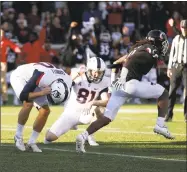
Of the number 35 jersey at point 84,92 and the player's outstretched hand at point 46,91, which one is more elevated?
the player's outstretched hand at point 46,91

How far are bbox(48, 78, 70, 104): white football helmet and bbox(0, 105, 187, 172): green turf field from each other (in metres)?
0.63

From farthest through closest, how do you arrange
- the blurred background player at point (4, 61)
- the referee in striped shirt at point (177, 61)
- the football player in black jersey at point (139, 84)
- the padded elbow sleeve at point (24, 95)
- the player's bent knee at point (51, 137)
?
1. the blurred background player at point (4, 61)
2. the referee in striped shirt at point (177, 61)
3. the player's bent knee at point (51, 137)
4. the football player in black jersey at point (139, 84)
5. the padded elbow sleeve at point (24, 95)

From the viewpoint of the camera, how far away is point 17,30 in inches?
843

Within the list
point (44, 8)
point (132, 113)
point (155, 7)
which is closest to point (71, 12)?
point (44, 8)

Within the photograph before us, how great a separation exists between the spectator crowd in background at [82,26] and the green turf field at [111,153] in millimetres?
5664


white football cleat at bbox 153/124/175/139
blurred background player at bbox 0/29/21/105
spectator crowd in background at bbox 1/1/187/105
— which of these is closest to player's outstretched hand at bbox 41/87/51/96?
white football cleat at bbox 153/124/175/139

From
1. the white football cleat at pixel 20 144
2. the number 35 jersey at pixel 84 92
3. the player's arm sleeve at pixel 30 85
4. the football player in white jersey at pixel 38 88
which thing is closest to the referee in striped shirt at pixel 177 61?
the number 35 jersey at pixel 84 92

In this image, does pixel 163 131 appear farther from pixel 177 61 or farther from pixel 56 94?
pixel 177 61

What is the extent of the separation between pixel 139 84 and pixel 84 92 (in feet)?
2.88

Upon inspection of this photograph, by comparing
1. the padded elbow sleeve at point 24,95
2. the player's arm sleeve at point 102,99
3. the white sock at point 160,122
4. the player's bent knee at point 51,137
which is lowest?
the player's bent knee at point 51,137

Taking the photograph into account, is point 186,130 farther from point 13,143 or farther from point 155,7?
point 155,7

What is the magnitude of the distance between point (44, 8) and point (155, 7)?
9.97 feet

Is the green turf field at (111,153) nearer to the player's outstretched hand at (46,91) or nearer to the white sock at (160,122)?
the white sock at (160,122)

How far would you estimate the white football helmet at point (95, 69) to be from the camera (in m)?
10.2
